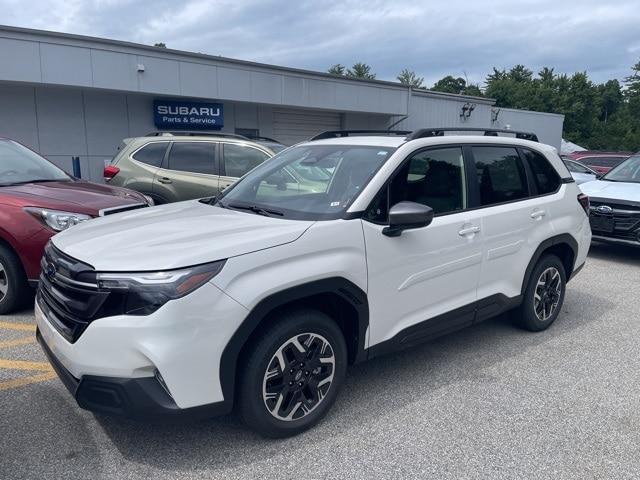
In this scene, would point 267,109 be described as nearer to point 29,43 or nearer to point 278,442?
point 29,43

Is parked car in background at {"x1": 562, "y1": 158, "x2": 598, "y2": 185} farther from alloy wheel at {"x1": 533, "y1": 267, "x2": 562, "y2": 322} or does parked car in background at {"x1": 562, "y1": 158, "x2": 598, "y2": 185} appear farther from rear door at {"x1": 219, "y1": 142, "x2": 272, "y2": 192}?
alloy wheel at {"x1": 533, "y1": 267, "x2": 562, "y2": 322}

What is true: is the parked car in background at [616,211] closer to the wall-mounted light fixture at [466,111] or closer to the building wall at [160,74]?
the building wall at [160,74]

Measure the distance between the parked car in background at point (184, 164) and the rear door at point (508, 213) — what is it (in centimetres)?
390

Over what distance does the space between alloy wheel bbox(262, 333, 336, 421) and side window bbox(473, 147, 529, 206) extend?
188 cm

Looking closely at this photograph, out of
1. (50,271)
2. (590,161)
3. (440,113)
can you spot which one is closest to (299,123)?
(440,113)

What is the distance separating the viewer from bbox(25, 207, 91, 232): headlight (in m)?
4.66

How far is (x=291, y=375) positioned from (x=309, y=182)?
4.74ft

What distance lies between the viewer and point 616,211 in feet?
24.9

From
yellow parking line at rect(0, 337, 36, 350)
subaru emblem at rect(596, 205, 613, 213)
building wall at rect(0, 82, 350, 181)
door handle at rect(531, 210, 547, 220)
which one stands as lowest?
yellow parking line at rect(0, 337, 36, 350)

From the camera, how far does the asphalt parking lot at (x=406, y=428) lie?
2.72 metres

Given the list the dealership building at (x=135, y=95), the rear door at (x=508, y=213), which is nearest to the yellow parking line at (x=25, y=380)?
the rear door at (x=508, y=213)

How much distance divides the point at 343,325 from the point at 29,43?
448 inches

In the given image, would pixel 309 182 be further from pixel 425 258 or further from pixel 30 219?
pixel 30 219

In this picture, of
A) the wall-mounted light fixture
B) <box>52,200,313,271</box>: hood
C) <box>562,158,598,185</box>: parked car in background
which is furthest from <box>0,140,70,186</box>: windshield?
the wall-mounted light fixture
